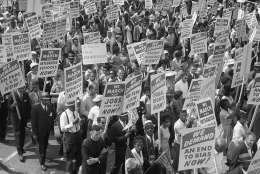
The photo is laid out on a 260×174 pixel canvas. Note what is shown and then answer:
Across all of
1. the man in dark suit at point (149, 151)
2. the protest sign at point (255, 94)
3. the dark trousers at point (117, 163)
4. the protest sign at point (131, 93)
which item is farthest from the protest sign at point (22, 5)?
the man in dark suit at point (149, 151)

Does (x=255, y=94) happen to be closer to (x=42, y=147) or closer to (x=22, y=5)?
(x=42, y=147)

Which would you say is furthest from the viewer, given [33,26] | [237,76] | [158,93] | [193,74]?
[33,26]

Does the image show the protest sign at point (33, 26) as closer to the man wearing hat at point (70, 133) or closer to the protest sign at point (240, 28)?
the protest sign at point (240, 28)

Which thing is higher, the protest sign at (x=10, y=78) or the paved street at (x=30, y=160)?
the protest sign at (x=10, y=78)

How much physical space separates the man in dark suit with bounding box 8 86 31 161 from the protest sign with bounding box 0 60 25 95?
315 millimetres

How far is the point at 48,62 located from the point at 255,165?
713 cm

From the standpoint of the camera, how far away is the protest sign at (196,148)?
26.0 feet

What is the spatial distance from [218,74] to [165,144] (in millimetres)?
4212

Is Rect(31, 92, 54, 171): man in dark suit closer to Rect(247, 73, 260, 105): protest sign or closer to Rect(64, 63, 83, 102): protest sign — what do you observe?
Rect(64, 63, 83, 102): protest sign

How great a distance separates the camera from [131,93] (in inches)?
415

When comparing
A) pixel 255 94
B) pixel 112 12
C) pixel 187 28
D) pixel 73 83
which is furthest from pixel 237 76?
pixel 112 12

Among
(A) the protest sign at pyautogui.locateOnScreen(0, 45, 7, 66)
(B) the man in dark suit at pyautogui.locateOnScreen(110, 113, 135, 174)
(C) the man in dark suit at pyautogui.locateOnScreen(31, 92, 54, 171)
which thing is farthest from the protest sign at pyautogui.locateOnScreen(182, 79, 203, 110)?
(A) the protest sign at pyautogui.locateOnScreen(0, 45, 7, 66)

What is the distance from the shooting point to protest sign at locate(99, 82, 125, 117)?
33.6 ft

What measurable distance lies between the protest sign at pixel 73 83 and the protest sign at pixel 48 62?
223 centimetres
